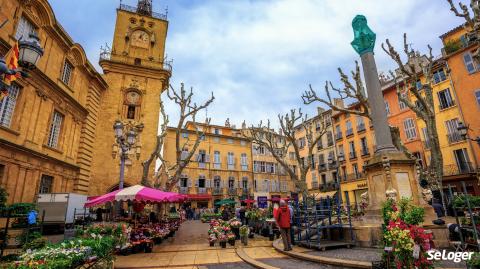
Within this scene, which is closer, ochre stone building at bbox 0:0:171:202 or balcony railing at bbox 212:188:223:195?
ochre stone building at bbox 0:0:171:202

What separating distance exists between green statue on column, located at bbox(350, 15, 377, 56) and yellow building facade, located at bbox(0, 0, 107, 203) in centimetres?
1507

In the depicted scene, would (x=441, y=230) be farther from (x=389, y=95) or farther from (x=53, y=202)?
(x=389, y=95)

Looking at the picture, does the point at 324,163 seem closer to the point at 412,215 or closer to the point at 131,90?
the point at 131,90

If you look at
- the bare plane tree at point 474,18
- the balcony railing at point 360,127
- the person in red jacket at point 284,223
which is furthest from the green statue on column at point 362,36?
the balcony railing at point 360,127

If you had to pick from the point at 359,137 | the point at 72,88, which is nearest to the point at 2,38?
the point at 72,88

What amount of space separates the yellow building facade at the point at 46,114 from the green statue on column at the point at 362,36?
49.4 feet

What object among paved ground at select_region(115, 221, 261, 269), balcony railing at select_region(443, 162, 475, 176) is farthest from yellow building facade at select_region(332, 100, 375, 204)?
paved ground at select_region(115, 221, 261, 269)

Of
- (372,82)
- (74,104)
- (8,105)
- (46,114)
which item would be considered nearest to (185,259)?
(372,82)

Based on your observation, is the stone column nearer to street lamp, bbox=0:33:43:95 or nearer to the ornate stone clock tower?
street lamp, bbox=0:33:43:95

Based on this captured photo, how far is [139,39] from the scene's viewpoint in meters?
24.5

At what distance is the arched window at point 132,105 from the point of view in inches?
865

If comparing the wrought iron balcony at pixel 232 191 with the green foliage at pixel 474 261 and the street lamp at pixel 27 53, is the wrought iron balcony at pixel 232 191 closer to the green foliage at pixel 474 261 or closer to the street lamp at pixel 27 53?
the street lamp at pixel 27 53

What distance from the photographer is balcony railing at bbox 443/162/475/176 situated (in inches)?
833

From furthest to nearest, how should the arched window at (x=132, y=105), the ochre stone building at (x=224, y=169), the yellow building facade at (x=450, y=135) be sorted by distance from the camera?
1. the ochre stone building at (x=224, y=169)
2. the arched window at (x=132, y=105)
3. the yellow building facade at (x=450, y=135)
